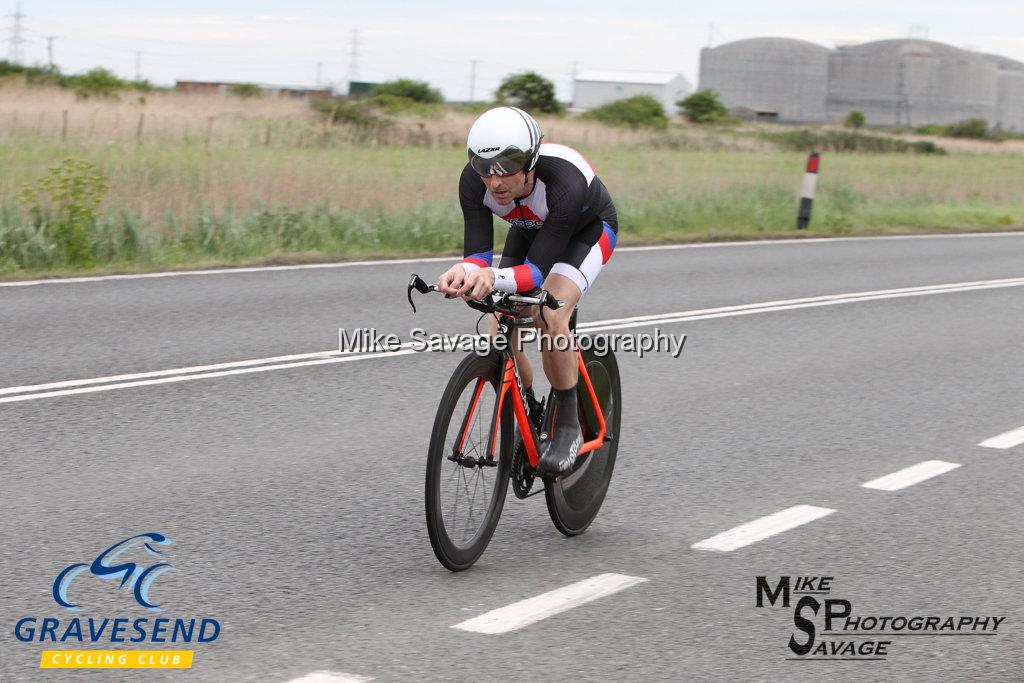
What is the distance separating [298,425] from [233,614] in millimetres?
2997

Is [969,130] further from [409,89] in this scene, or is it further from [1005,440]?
[1005,440]

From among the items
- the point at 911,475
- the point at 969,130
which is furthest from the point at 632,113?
the point at 911,475

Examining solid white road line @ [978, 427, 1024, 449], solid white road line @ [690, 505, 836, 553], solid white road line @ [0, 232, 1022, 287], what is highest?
solid white road line @ [0, 232, 1022, 287]

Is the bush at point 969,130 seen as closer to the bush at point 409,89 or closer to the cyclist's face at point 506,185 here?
the bush at point 409,89

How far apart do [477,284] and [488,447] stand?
0.77m

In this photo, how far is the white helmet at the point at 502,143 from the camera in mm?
4816

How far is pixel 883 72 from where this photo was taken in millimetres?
137000

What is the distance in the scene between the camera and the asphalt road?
440cm

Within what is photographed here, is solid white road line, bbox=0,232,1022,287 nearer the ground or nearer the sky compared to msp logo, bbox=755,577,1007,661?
nearer the sky

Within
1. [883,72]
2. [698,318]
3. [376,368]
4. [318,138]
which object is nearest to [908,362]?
[698,318]

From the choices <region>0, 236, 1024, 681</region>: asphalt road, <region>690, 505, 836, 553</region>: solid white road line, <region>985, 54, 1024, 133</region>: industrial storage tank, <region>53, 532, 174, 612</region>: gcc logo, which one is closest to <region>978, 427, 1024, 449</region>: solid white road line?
<region>0, 236, 1024, 681</region>: asphalt road

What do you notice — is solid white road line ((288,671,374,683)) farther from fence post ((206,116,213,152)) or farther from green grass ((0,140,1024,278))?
fence post ((206,116,213,152))

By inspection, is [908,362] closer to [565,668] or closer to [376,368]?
[376,368]

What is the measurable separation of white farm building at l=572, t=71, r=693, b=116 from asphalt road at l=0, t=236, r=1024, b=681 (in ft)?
388
